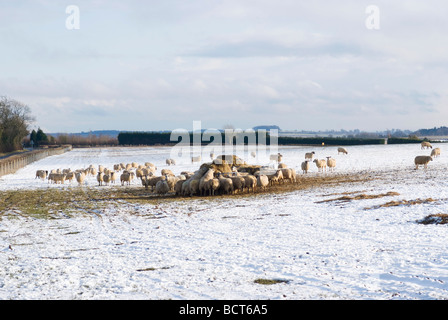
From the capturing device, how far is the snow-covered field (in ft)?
27.8

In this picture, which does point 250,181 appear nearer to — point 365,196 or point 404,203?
point 365,196

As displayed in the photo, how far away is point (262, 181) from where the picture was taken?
80.5 ft

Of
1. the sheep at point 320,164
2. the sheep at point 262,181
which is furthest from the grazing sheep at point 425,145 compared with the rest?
the sheep at point 262,181

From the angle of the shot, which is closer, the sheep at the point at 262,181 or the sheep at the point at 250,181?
the sheep at the point at 250,181

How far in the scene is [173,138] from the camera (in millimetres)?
106812

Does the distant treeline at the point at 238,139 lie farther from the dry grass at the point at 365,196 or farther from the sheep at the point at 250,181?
the dry grass at the point at 365,196

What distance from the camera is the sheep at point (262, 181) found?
24.5m

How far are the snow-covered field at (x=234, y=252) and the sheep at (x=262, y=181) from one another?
530cm

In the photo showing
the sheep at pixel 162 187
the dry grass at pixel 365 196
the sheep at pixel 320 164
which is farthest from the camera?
the sheep at pixel 320 164

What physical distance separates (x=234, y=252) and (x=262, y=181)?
13432 mm

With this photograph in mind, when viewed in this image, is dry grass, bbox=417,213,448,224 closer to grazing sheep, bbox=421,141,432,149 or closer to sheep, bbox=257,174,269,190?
sheep, bbox=257,174,269,190

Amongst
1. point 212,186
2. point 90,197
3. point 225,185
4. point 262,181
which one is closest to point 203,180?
point 212,186

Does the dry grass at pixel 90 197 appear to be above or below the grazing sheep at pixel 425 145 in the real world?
below

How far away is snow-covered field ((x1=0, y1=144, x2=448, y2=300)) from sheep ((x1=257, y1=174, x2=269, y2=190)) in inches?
209
